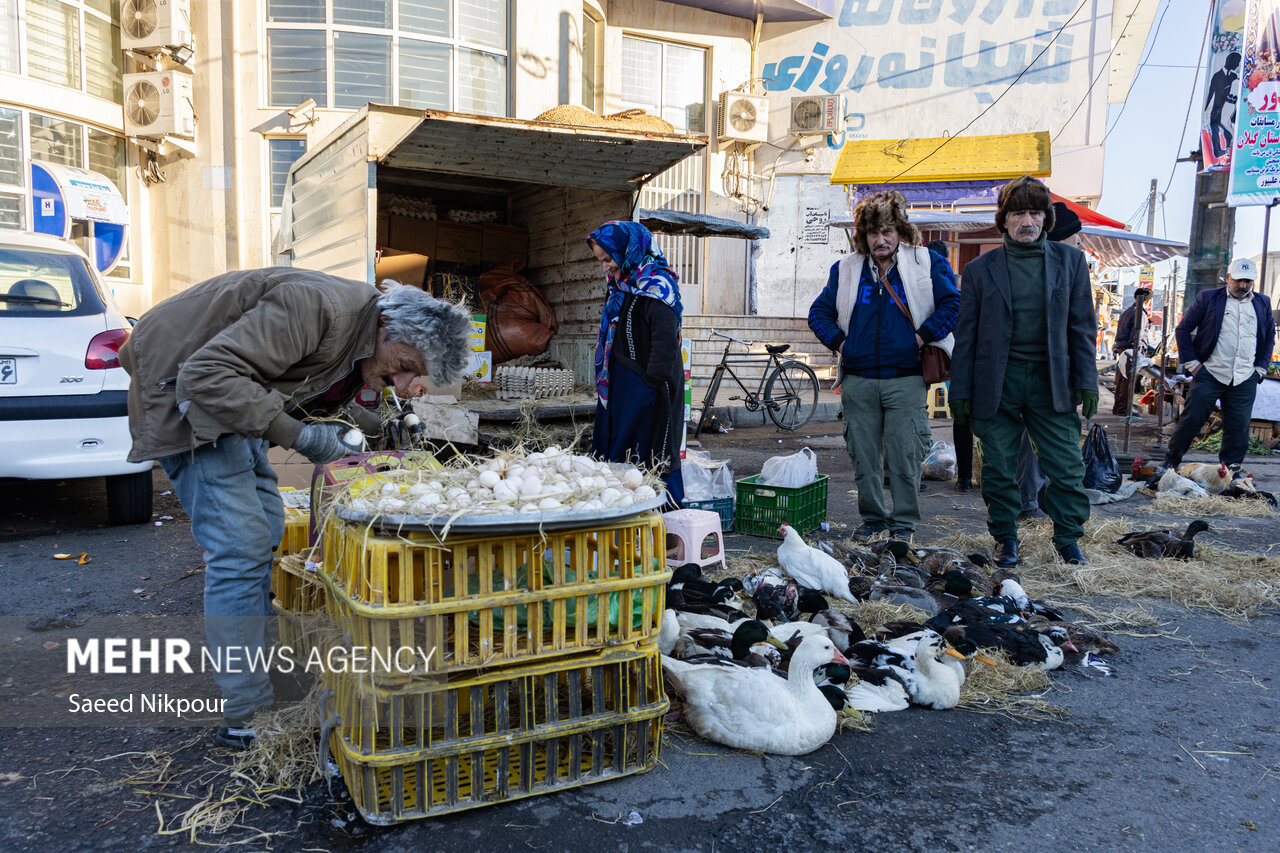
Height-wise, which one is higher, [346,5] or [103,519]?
[346,5]

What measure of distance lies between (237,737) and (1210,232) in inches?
511

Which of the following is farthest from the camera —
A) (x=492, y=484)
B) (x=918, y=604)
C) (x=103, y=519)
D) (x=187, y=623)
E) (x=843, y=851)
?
(x=103, y=519)

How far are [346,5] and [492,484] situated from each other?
1180 centimetres

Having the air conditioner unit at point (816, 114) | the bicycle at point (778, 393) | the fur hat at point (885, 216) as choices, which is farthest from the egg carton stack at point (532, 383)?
the air conditioner unit at point (816, 114)

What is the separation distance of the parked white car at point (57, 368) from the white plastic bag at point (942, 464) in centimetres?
653

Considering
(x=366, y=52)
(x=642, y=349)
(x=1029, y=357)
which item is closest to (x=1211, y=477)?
(x=1029, y=357)

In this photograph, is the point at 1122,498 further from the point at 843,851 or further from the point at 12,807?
the point at 12,807

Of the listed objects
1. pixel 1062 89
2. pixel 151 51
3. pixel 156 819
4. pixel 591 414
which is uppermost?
pixel 1062 89

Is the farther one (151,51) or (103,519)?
(151,51)

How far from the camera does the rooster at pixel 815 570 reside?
4.38m

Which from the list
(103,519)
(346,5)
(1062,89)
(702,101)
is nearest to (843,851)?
(103,519)

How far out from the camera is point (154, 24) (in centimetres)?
1197

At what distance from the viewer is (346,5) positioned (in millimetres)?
12039

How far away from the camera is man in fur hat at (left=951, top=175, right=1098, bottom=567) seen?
4910 mm
